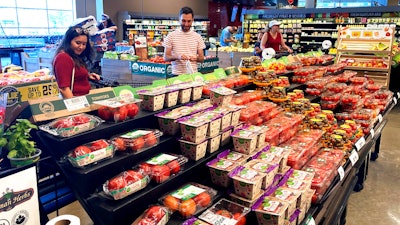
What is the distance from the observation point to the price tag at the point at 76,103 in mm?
1860

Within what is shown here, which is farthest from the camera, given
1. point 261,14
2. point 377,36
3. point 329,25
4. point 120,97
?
point 261,14

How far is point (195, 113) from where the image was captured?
2266mm

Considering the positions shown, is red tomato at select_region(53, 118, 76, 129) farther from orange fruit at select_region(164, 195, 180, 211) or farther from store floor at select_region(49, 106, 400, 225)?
store floor at select_region(49, 106, 400, 225)

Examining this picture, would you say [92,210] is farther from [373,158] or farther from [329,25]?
[329,25]

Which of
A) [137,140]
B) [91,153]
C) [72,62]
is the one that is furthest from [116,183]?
[72,62]

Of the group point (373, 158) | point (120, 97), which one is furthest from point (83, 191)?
point (373, 158)

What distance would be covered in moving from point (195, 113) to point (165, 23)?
1462 centimetres

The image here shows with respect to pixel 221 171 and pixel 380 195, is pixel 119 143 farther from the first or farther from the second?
pixel 380 195

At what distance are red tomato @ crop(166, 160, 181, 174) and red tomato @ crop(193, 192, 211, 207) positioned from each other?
0.59ft

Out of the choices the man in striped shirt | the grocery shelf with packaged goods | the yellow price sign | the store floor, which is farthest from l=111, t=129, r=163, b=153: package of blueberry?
the grocery shelf with packaged goods

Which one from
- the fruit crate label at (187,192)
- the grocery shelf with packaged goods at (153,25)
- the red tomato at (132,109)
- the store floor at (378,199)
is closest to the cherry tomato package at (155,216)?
the fruit crate label at (187,192)

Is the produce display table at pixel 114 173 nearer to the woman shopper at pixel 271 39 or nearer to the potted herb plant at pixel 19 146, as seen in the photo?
the potted herb plant at pixel 19 146

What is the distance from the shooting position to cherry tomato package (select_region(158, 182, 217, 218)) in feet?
5.80

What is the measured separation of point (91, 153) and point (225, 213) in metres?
0.75
